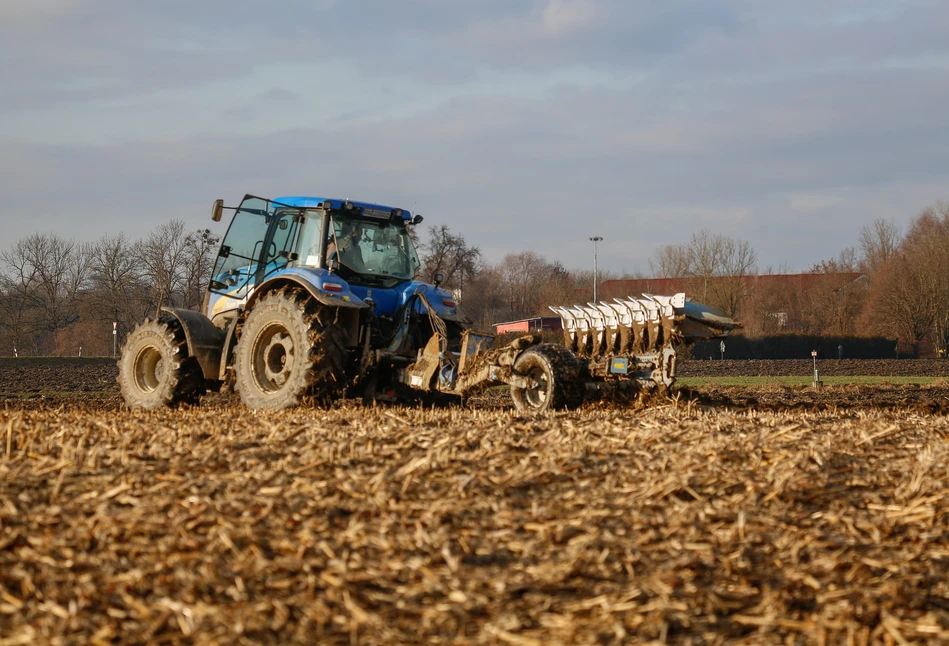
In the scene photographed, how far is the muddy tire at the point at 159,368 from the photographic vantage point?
10070 mm

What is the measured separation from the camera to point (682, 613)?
2.84m

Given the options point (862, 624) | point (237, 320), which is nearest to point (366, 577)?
point (862, 624)

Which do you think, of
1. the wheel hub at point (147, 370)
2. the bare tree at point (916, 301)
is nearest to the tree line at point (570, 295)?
the bare tree at point (916, 301)

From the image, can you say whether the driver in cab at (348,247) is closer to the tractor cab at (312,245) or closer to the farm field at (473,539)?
the tractor cab at (312,245)

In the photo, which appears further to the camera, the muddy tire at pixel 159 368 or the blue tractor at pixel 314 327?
the muddy tire at pixel 159 368

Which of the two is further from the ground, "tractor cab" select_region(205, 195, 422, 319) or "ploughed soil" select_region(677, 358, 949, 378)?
"tractor cab" select_region(205, 195, 422, 319)

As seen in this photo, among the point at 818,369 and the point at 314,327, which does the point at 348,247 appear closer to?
the point at 314,327

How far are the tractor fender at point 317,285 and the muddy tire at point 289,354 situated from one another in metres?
0.12

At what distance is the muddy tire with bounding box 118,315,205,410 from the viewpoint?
10070mm

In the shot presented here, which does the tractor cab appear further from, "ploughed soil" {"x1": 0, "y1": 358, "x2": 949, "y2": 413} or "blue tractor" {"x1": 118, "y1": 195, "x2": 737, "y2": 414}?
"ploughed soil" {"x1": 0, "y1": 358, "x2": 949, "y2": 413}

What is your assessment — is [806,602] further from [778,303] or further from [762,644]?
[778,303]

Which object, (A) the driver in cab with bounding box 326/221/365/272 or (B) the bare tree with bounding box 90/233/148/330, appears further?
(B) the bare tree with bounding box 90/233/148/330

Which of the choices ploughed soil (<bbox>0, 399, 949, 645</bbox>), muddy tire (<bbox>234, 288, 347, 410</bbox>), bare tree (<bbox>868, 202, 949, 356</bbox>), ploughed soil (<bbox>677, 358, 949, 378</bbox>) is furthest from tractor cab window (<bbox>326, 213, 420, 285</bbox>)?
bare tree (<bbox>868, 202, 949, 356</bbox>)

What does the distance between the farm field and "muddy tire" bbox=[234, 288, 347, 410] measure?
11.8ft
